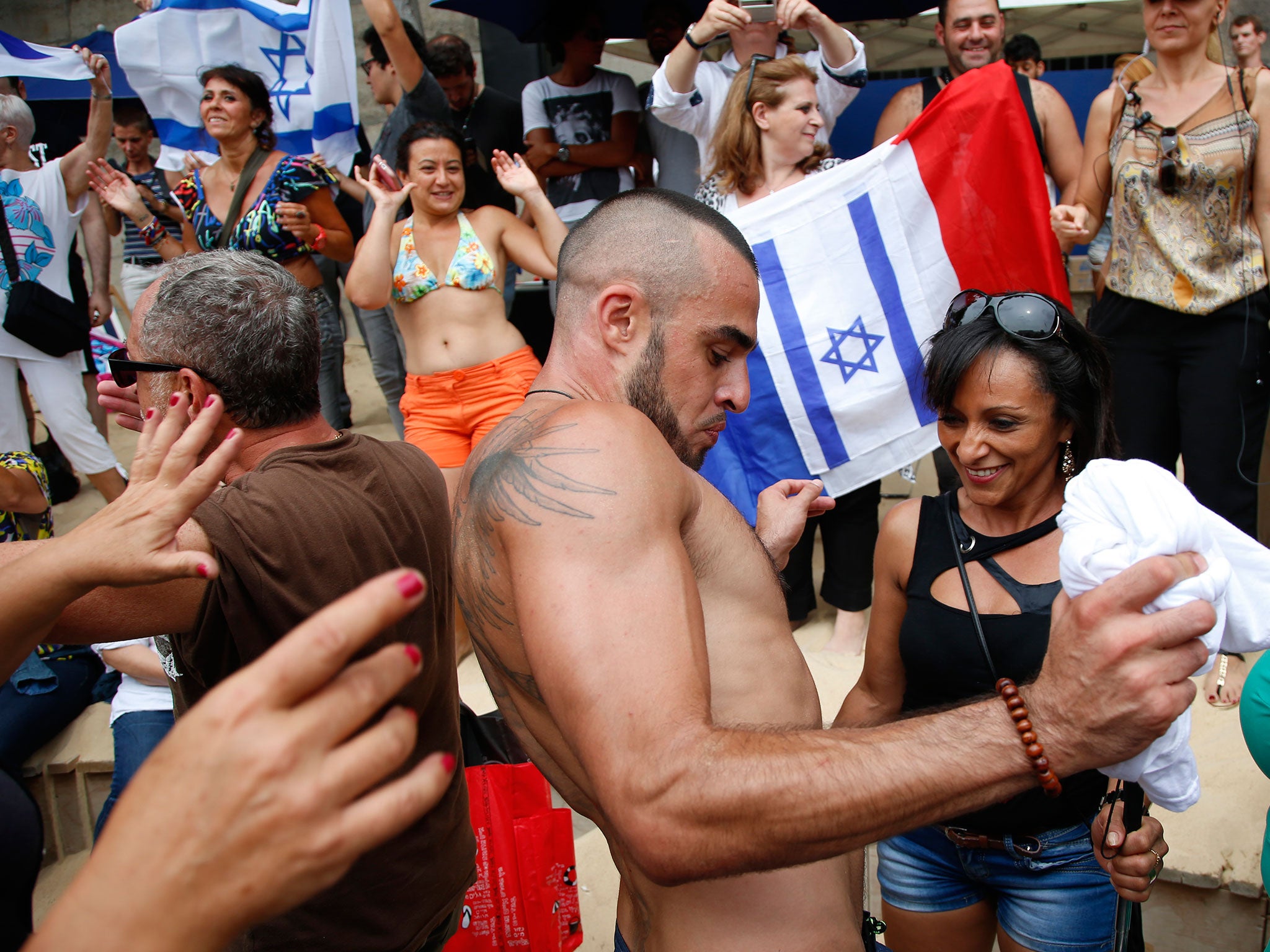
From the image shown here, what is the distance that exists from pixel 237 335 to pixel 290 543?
49cm

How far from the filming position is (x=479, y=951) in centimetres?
235

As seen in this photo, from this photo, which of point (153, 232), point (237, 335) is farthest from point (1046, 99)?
point (153, 232)

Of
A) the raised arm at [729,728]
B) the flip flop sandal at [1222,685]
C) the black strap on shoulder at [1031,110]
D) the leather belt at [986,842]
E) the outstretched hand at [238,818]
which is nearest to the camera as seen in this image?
the outstretched hand at [238,818]

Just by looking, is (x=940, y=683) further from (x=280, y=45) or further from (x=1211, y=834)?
(x=280, y=45)

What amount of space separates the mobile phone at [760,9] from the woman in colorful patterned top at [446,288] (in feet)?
4.05

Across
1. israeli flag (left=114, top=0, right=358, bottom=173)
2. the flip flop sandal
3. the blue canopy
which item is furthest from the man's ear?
the blue canopy

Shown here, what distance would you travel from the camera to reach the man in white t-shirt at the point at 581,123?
508 cm

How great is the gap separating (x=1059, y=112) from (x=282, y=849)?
4.13 meters

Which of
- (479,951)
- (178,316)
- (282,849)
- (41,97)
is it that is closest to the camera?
(282,849)

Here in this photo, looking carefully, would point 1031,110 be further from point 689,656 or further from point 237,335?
point 689,656

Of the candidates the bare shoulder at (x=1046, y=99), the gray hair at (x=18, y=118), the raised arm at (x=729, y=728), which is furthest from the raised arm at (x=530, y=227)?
the raised arm at (x=729, y=728)

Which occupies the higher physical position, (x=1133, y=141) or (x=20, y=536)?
(x=1133, y=141)

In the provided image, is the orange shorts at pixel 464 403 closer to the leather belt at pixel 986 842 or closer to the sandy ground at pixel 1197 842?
the sandy ground at pixel 1197 842

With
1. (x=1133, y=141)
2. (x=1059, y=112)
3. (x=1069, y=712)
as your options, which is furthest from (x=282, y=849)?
(x=1059, y=112)
